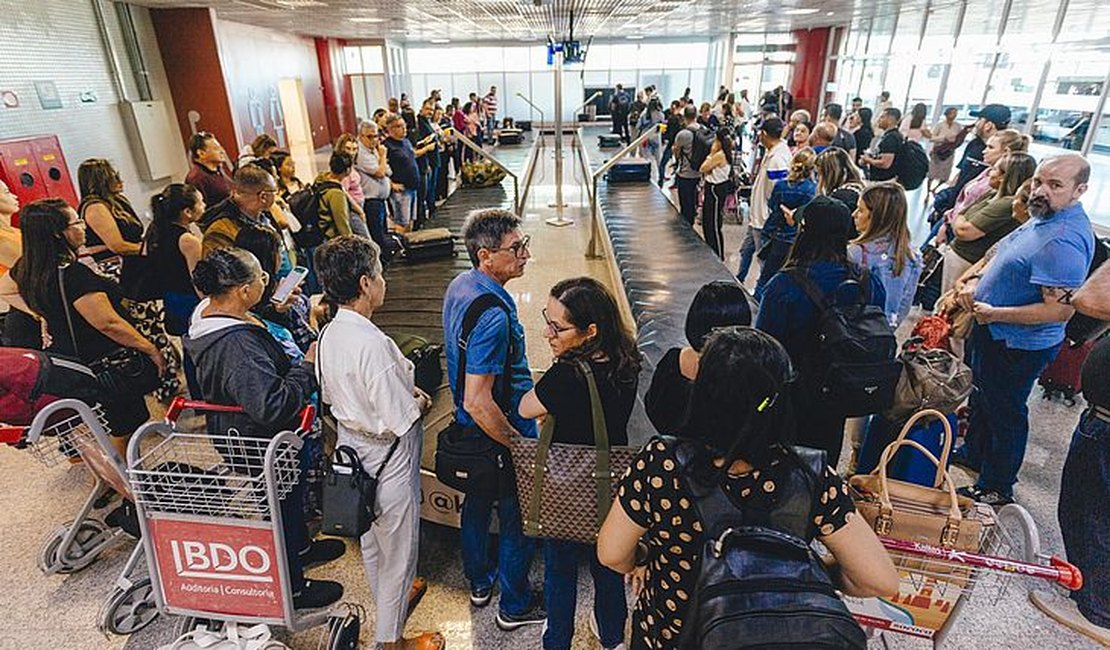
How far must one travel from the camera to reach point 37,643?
224 centimetres

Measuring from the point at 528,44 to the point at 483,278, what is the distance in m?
22.2

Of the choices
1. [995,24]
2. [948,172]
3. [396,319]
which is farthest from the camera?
[995,24]

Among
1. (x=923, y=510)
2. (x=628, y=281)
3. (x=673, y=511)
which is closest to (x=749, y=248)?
(x=628, y=281)

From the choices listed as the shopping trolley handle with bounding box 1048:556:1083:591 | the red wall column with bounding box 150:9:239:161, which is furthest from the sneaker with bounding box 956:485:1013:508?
the red wall column with bounding box 150:9:239:161

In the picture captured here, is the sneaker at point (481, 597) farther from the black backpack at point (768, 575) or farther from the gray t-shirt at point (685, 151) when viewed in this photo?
the gray t-shirt at point (685, 151)

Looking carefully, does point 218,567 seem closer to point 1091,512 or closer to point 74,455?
point 74,455

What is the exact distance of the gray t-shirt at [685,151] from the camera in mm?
6699

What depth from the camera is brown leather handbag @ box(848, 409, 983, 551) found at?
152 centimetres

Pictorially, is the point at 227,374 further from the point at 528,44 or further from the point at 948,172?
the point at 528,44

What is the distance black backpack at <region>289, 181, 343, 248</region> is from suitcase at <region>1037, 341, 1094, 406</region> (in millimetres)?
5186

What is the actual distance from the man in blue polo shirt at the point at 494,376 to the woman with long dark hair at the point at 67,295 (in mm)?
1708

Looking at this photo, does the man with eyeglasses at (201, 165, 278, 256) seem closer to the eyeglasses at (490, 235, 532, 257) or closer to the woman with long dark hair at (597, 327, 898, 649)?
the eyeglasses at (490, 235, 532, 257)

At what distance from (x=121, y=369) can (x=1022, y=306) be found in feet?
13.3

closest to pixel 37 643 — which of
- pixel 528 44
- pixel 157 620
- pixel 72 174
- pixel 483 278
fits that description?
pixel 157 620
